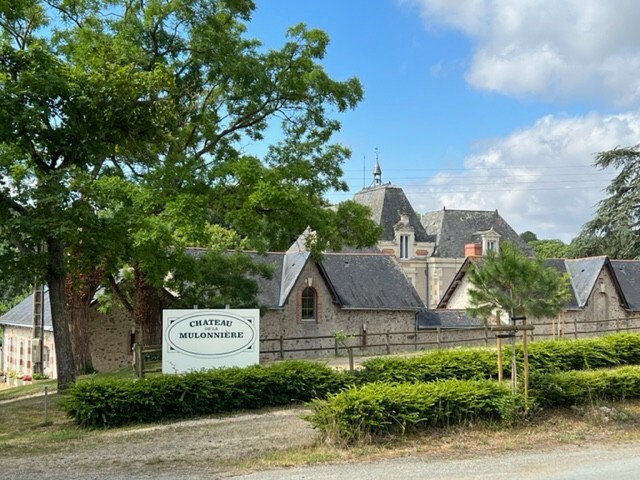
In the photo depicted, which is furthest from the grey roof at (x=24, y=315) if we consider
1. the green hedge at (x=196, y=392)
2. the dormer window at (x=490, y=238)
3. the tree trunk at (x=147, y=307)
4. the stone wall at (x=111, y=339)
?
the dormer window at (x=490, y=238)

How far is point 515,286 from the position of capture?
464 inches

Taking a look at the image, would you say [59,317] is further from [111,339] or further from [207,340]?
[111,339]

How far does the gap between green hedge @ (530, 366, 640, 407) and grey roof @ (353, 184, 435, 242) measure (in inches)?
1504

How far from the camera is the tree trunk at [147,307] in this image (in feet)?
75.4

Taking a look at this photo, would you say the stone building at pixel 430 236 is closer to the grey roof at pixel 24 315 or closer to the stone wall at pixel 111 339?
the grey roof at pixel 24 315

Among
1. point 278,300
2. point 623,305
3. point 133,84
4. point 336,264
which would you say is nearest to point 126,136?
point 133,84

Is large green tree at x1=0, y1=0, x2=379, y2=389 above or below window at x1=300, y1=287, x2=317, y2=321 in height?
above

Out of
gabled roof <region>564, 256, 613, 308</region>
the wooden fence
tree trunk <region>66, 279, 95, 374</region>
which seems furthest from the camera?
gabled roof <region>564, 256, 613, 308</region>

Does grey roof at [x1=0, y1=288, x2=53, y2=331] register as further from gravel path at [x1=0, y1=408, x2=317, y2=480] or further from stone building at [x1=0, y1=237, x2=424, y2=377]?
gravel path at [x1=0, y1=408, x2=317, y2=480]

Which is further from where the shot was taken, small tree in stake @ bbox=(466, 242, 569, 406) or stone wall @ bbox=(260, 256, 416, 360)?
stone wall @ bbox=(260, 256, 416, 360)

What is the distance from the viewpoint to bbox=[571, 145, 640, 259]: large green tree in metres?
43.1

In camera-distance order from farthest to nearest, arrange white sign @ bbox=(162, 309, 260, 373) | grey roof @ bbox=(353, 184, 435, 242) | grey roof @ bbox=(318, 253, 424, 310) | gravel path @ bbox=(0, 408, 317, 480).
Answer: grey roof @ bbox=(353, 184, 435, 242), grey roof @ bbox=(318, 253, 424, 310), white sign @ bbox=(162, 309, 260, 373), gravel path @ bbox=(0, 408, 317, 480)

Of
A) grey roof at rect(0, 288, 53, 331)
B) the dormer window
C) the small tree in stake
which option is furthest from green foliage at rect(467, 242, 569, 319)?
the dormer window

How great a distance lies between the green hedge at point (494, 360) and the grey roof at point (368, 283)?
1315cm
